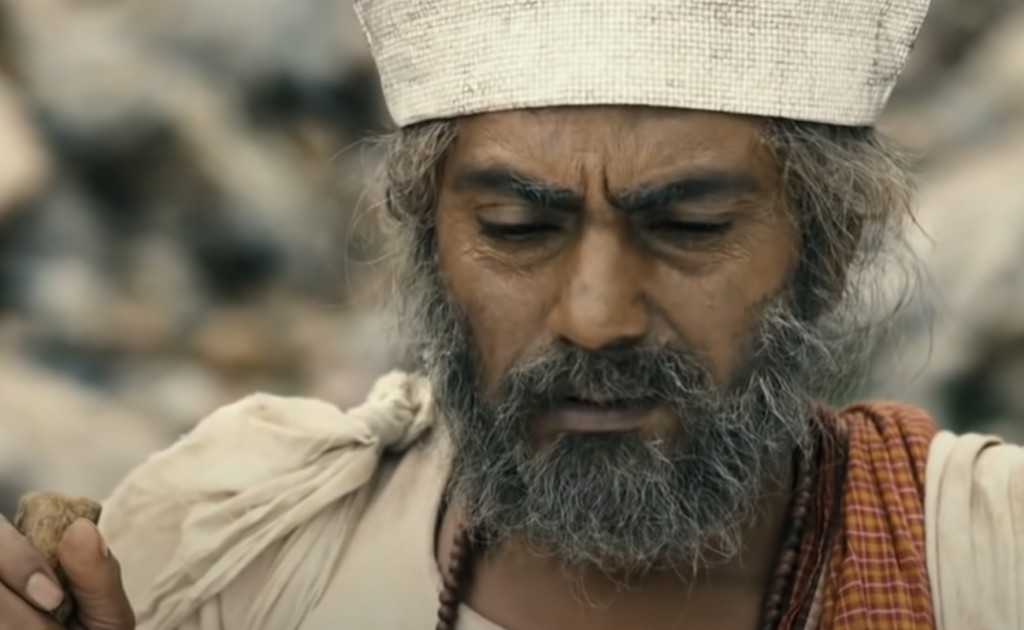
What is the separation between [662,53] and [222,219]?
189cm

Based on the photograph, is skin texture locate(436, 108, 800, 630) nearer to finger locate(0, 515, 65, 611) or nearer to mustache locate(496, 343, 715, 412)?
mustache locate(496, 343, 715, 412)

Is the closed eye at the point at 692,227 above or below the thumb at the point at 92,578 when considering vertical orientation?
above

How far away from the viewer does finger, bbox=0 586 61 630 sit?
156 cm

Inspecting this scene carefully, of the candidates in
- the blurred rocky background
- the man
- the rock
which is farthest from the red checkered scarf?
the rock

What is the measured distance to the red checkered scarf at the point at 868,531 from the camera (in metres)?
1.86

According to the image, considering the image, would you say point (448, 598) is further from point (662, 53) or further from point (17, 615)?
point (662, 53)

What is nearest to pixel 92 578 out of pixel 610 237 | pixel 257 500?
pixel 257 500

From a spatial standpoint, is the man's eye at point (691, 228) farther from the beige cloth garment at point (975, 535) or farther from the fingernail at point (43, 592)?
the fingernail at point (43, 592)

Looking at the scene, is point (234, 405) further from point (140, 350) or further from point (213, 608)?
point (140, 350)

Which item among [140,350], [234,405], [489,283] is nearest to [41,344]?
[140,350]

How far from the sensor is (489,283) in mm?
1869

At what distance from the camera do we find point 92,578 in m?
1.58

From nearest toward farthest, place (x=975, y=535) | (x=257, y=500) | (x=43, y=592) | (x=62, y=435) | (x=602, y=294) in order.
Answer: (x=43, y=592) < (x=602, y=294) < (x=975, y=535) < (x=257, y=500) < (x=62, y=435)

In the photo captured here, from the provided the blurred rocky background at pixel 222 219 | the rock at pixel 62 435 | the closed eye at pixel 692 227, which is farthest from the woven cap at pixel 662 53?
the rock at pixel 62 435
